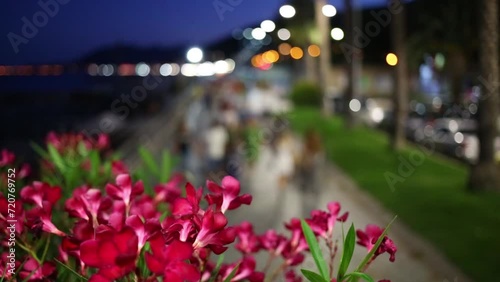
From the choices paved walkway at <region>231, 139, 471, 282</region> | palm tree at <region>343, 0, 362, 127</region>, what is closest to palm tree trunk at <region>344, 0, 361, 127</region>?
palm tree at <region>343, 0, 362, 127</region>

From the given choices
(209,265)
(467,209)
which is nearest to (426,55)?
(467,209)

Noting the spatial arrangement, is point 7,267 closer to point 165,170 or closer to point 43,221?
point 43,221

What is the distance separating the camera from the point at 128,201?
7.47ft

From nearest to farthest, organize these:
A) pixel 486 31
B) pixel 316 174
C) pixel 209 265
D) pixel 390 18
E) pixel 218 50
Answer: pixel 209 265 → pixel 486 31 → pixel 316 174 → pixel 390 18 → pixel 218 50

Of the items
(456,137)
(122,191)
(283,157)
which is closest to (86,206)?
(122,191)

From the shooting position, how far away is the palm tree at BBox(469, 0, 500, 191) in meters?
12.0

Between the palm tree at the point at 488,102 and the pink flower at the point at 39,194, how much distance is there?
10.8 metres

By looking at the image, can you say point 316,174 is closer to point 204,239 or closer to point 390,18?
point 390,18

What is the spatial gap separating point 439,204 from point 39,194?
10.2m

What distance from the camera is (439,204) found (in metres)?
11.7

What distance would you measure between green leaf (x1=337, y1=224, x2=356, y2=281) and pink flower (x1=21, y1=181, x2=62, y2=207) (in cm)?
110

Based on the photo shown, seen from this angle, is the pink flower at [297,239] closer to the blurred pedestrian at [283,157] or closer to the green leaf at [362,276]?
the green leaf at [362,276]

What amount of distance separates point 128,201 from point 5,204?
1.35ft

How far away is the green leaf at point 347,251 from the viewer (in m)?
1.95
